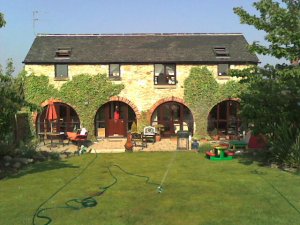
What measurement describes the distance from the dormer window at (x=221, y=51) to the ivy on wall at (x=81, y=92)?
6435 mm

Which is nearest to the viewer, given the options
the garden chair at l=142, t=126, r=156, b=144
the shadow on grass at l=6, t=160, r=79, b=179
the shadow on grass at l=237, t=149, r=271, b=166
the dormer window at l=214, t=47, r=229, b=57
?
the shadow on grass at l=6, t=160, r=79, b=179

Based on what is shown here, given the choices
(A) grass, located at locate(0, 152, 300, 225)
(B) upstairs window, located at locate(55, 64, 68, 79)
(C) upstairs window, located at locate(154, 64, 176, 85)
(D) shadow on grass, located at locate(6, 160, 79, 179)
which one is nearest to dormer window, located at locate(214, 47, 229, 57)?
(C) upstairs window, located at locate(154, 64, 176, 85)

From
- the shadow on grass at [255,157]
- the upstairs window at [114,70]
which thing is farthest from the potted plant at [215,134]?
the upstairs window at [114,70]

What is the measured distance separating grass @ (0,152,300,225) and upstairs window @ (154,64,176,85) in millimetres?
10860

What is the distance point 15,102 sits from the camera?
13.8m

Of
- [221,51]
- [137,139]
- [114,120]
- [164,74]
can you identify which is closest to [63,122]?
[114,120]

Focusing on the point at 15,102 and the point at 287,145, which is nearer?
the point at 15,102

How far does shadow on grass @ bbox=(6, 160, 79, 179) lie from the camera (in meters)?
14.2

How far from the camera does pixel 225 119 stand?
2736 centimetres

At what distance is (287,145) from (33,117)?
56.4ft

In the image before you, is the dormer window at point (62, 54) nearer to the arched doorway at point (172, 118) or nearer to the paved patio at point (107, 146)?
the paved patio at point (107, 146)

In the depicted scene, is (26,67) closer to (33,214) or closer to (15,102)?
(15,102)

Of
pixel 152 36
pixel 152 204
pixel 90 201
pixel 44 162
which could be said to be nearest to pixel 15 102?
pixel 44 162

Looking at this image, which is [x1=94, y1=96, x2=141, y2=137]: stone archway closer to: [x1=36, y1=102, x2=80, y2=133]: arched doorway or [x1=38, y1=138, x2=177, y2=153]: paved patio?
[x1=38, y1=138, x2=177, y2=153]: paved patio
